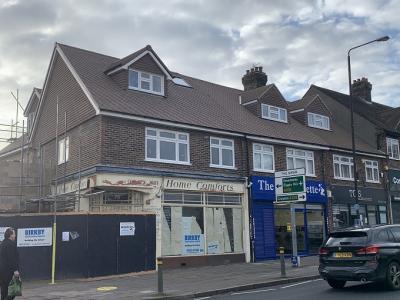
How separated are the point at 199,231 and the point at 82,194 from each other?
17.2 ft

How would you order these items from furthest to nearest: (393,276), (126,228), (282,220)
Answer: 1. (282,220)
2. (126,228)
3. (393,276)

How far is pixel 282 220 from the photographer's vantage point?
2411 cm

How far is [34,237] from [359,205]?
19.2 m

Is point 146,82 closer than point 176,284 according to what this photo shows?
No

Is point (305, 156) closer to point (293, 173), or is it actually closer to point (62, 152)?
point (293, 173)

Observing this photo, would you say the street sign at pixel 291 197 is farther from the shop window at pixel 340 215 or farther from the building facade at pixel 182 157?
the shop window at pixel 340 215

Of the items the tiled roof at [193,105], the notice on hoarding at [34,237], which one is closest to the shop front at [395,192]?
the tiled roof at [193,105]

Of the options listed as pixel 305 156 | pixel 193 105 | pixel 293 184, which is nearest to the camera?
pixel 293 184

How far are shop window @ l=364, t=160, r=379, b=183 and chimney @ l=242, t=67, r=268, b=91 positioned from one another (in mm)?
7997

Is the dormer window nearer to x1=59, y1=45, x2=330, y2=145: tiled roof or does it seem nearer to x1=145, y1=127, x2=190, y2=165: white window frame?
x1=59, y1=45, x2=330, y2=145: tiled roof

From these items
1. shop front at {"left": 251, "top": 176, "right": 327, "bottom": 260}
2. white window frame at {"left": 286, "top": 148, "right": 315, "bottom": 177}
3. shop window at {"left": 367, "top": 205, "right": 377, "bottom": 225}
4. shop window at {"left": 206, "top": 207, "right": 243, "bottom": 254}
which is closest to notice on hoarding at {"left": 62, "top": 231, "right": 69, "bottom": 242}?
shop window at {"left": 206, "top": 207, "right": 243, "bottom": 254}

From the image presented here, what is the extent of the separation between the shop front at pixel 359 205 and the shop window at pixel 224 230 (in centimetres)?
698

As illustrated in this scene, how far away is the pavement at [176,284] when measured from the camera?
498 inches

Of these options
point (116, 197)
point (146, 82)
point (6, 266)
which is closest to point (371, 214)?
point (146, 82)
